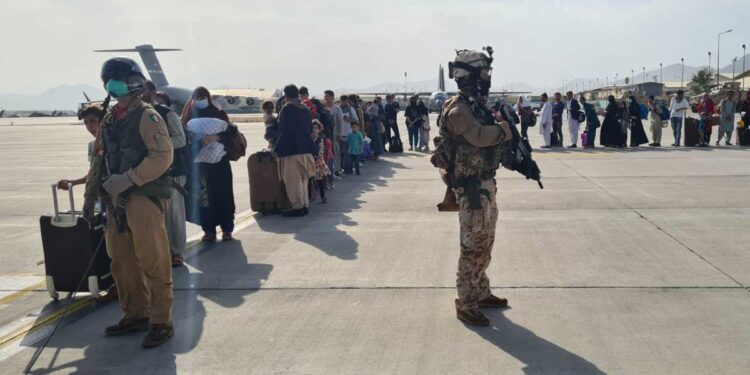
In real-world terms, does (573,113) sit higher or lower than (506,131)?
lower

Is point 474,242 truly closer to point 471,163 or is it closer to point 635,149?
point 471,163

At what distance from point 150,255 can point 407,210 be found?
18.6ft

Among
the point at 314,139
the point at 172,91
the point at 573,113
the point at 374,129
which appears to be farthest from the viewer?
the point at 172,91

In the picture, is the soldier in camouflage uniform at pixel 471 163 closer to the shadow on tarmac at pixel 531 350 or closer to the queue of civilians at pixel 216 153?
the shadow on tarmac at pixel 531 350

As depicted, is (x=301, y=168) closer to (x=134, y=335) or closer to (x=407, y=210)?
(x=407, y=210)

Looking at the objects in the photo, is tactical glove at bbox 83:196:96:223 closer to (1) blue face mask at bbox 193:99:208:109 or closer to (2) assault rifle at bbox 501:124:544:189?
(1) blue face mask at bbox 193:99:208:109

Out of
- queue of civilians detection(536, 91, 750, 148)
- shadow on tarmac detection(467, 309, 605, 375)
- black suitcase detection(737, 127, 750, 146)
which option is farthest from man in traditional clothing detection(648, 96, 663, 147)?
shadow on tarmac detection(467, 309, 605, 375)

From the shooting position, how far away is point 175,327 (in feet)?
16.4

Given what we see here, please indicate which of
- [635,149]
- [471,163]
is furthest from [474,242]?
[635,149]

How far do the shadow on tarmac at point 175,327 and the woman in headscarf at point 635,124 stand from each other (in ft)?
51.7

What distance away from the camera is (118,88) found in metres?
4.59

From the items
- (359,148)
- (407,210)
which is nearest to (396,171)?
(359,148)

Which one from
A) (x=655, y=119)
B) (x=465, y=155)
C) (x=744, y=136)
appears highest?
(x=465, y=155)

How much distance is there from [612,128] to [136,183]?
18.0 m
